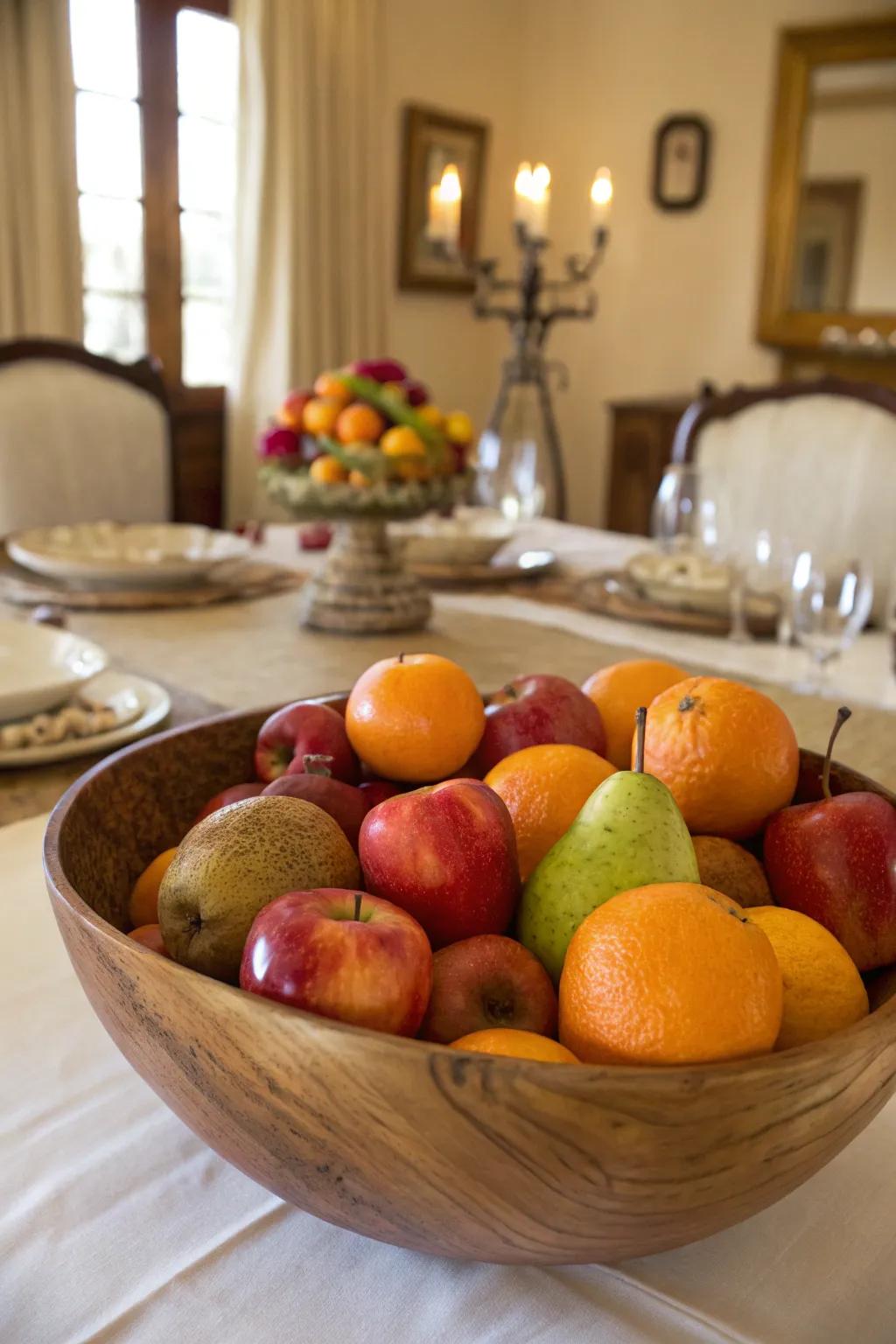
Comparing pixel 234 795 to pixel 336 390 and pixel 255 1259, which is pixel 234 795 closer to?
pixel 255 1259

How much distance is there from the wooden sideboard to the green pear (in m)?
3.64

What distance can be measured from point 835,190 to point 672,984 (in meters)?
4.12

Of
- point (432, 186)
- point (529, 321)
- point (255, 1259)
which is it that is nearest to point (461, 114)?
point (432, 186)

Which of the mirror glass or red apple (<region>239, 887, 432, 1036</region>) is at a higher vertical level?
the mirror glass

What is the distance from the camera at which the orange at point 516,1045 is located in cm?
43

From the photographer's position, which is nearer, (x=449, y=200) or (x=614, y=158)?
(x=449, y=200)

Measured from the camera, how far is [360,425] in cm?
138

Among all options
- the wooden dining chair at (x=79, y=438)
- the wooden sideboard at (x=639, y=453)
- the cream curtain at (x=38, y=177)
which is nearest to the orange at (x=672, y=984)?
the wooden dining chair at (x=79, y=438)

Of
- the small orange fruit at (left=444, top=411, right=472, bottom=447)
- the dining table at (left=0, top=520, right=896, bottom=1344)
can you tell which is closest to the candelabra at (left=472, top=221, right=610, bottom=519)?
the small orange fruit at (left=444, top=411, right=472, bottom=447)

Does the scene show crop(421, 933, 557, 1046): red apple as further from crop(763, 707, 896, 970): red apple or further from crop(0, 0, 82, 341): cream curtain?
crop(0, 0, 82, 341): cream curtain

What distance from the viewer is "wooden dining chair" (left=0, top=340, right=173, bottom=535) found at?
224 cm

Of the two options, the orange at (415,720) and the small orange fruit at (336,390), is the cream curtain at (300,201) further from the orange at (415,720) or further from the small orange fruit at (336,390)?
the orange at (415,720)

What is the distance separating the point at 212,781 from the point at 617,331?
4223 mm

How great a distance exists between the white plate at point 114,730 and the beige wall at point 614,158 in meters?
3.57
